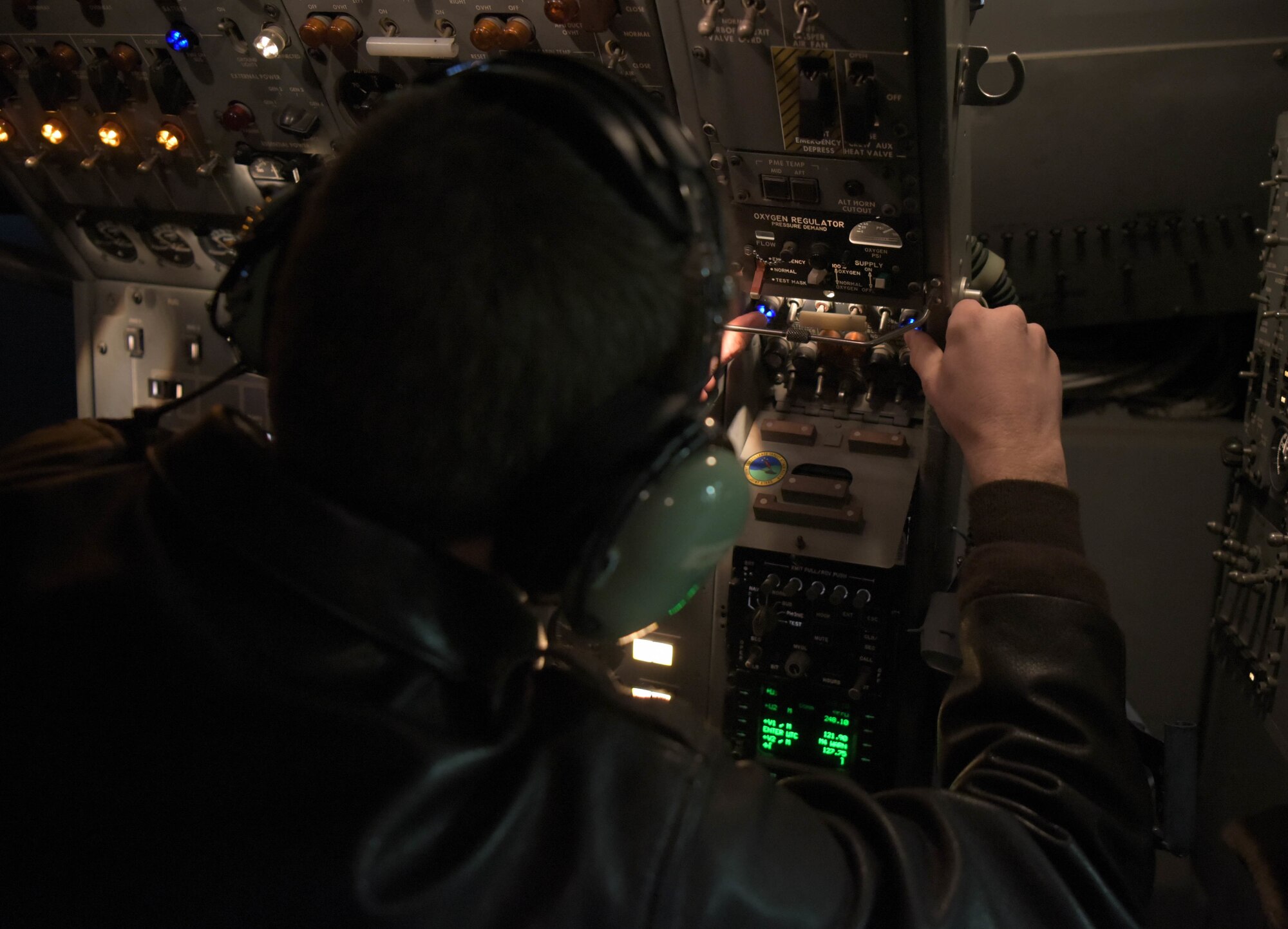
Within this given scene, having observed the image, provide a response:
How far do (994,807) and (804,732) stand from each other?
108 centimetres

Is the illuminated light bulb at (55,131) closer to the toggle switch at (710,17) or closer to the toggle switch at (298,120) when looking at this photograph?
the toggle switch at (298,120)

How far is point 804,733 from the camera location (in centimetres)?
198

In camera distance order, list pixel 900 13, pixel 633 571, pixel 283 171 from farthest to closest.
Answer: pixel 283 171, pixel 900 13, pixel 633 571

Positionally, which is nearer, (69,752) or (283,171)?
(69,752)

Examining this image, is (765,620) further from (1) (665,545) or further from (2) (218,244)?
(2) (218,244)

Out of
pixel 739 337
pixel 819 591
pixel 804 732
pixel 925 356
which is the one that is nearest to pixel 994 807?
pixel 925 356

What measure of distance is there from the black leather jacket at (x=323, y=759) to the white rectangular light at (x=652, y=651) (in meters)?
1.26

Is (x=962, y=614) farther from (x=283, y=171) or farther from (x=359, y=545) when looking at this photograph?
(x=283, y=171)

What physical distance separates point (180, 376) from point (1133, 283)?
2841 mm

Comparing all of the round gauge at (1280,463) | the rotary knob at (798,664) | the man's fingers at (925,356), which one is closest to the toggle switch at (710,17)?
the man's fingers at (925,356)

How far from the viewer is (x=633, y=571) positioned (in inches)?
34.5

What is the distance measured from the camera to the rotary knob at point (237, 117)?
2293 mm

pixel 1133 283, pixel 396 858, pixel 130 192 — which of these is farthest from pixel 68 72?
pixel 1133 283

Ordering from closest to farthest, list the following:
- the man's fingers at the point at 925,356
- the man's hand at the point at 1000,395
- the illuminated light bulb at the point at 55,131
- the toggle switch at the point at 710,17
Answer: the man's hand at the point at 1000,395, the man's fingers at the point at 925,356, the toggle switch at the point at 710,17, the illuminated light bulb at the point at 55,131
